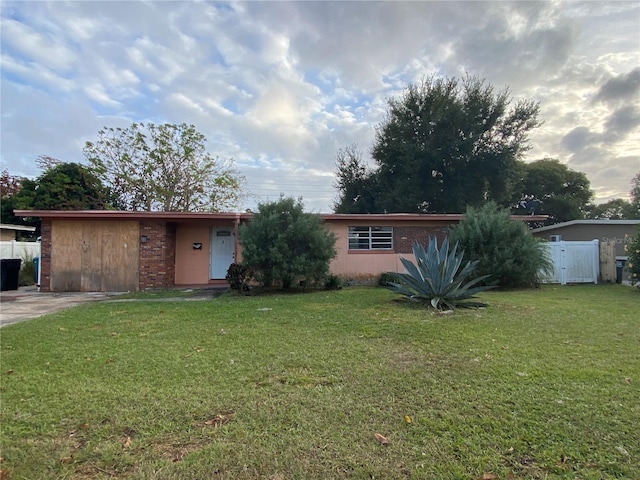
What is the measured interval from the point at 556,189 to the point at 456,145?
13468 millimetres

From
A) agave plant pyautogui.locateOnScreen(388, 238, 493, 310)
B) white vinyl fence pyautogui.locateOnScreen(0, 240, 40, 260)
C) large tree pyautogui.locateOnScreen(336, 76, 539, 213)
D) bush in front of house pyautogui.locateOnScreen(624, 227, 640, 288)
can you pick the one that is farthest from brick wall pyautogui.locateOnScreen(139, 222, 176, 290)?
large tree pyautogui.locateOnScreen(336, 76, 539, 213)

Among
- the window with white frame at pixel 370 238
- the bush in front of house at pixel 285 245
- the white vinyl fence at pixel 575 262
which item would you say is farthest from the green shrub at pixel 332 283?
the white vinyl fence at pixel 575 262

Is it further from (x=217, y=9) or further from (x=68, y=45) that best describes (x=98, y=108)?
(x=217, y=9)

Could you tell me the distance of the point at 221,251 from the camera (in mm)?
14234

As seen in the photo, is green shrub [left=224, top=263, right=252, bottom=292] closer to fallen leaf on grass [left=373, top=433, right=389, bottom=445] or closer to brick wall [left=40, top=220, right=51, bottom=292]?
brick wall [left=40, top=220, right=51, bottom=292]

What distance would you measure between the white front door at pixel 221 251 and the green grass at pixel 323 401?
26.6ft

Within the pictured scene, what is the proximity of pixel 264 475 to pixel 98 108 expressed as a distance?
1388 centimetres

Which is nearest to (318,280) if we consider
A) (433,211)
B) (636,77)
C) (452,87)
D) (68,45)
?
(68,45)

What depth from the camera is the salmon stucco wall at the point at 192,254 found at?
1399 cm

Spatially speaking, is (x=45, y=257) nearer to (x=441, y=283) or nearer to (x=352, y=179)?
(x=441, y=283)

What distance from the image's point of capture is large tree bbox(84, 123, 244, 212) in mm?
22734

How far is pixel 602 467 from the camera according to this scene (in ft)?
7.43

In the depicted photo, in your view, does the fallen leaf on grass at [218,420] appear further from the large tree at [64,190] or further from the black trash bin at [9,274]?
the large tree at [64,190]

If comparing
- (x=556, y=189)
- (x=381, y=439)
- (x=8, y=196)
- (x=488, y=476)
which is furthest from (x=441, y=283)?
(x=8, y=196)
